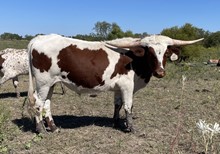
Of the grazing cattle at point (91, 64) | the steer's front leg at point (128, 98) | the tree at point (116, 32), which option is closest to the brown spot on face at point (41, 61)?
the grazing cattle at point (91, 64)

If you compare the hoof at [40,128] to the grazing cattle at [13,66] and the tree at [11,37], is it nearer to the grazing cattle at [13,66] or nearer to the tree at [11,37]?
the grazing cattle at [13,66]

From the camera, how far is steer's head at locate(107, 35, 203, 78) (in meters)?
6.02

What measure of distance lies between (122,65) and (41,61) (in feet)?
4.59

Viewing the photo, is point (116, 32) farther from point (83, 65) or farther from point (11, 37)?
point (11, 37)

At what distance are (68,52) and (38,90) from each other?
858 mm

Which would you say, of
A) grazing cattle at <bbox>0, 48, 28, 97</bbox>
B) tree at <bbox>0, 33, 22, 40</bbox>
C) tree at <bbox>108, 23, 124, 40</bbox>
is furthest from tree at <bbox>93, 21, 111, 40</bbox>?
tree at <bbox>0, 33, 22, 40</bbox>

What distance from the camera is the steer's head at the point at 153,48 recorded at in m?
6.02

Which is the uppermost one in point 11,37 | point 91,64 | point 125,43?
point 11,37

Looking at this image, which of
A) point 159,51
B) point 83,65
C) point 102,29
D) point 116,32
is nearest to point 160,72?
point 159,51

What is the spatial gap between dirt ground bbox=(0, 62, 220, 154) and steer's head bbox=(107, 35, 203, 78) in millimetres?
1156

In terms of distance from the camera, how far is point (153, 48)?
6.05m

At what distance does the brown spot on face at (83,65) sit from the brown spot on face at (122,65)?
0.20 meters

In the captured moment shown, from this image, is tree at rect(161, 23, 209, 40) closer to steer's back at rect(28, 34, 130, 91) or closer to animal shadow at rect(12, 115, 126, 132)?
animal shadow at rect(12, 115, 126, 132)

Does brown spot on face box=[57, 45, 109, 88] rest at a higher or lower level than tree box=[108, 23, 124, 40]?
lower
